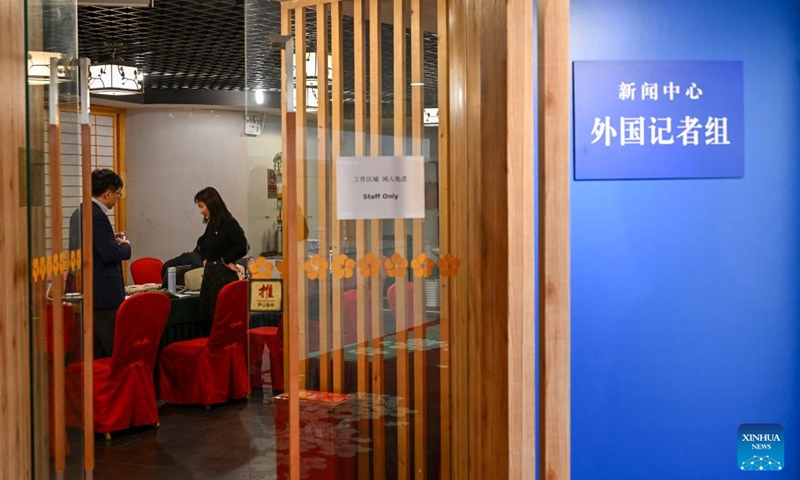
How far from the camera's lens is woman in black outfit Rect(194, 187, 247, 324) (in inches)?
242

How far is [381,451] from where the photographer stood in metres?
2.67

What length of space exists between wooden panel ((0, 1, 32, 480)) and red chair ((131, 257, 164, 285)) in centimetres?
651

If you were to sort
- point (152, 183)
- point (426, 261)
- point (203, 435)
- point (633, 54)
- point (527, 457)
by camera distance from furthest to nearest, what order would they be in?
point (152, 183)
point (203, 435)
point (633, 54)
point (426, 261)
point (527, 457)

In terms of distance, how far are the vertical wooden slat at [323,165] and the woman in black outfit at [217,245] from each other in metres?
3.57

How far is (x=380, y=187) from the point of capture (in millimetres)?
2596

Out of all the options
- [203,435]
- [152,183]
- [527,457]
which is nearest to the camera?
[527,457]

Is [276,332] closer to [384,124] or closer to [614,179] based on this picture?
[384,124]

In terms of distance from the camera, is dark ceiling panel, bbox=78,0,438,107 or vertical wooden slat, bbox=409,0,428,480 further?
dark ceiling panel, bbox=78,0,438,107

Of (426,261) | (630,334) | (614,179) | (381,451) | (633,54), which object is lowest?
(381,451)

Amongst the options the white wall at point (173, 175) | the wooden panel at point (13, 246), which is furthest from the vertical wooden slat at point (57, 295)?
the white wall at point (173, 175)

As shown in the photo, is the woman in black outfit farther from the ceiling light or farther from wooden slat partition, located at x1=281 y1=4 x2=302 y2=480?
wooden slat partition, located at x1=281 y1=4 x2=302 y2=480

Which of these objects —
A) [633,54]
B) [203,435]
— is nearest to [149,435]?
[203,435]

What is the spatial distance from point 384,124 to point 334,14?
1.22 feet

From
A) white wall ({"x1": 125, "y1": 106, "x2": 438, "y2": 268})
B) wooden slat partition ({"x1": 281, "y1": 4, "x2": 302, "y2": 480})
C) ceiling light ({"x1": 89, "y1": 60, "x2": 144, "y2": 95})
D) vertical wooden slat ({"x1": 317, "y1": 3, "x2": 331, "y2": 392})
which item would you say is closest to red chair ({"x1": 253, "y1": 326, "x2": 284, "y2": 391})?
wooden slat partition ({"x1": 281, "y1": 4, "x2": 302, "y2": 480})
